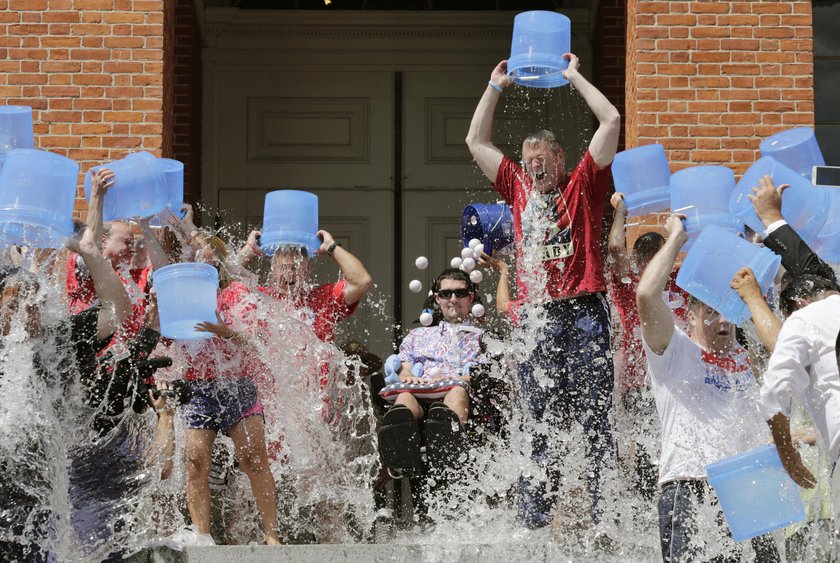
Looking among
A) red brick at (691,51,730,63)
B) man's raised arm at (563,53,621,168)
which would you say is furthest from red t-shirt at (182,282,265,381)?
red brick at (691,51,730,63)

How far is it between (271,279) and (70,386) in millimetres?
1761

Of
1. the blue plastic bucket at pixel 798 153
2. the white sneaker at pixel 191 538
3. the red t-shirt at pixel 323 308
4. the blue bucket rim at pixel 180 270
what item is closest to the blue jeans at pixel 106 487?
the white sneaker at pixel 191 538

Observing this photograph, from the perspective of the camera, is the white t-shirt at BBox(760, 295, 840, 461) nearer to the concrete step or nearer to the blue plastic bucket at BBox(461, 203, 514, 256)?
the concrete step

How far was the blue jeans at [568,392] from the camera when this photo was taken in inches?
226

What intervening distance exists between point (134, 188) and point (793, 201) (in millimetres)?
2856

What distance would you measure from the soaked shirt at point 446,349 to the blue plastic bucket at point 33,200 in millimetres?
2368

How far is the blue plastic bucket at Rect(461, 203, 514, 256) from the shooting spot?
22.5ft

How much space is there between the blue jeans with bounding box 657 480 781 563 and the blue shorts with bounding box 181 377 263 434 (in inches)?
84.2

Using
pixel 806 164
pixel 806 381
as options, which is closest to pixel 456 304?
pixel 806 164

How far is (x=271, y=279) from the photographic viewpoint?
22.4 ft

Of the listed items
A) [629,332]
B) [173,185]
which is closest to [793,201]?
[629,332]

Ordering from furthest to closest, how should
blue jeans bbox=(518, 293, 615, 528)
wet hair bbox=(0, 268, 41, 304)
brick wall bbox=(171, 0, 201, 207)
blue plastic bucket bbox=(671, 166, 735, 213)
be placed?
brick wall bbox=(171, 0, 201, 207)
blue plastic bucket bbox=(671, 166, 735, 213)
blue jeans bbox=(518, 293, 615, 528)
wet hair bbox=(0, 268, 41, 304)

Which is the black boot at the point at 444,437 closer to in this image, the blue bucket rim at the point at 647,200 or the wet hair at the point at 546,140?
the blue bucket rim at the point at 647,200

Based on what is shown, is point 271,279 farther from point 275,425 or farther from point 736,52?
point 736,52
